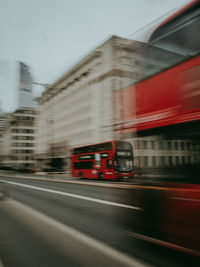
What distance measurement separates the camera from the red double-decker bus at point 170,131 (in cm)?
301

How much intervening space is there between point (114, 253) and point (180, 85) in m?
2.48

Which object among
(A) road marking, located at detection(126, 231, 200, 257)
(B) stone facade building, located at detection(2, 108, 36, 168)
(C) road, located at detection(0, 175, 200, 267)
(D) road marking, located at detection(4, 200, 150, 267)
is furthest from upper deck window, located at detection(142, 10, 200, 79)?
(B) stone facade building, located at detection(2, 108, 36, 168)

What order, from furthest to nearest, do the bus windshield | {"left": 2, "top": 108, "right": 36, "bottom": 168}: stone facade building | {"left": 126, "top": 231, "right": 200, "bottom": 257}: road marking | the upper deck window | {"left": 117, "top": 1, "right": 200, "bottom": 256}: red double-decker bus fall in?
1. {"left": 2, "top": 108, "right": 36, "bottom": 168}: stone facade building
2. the bus windshield
3. the upper deck window
4. {"left": 117, "top": 1, "right": 200, "bottom": 256}: red double-decker bus
5. {"left": 126, "top": 231, "right": 200, "bottom": 257}: road marking

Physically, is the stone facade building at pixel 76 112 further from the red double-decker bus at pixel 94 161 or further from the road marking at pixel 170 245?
the road marking at pixel 170 245

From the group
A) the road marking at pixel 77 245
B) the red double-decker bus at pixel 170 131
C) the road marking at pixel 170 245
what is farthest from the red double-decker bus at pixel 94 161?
the road marking at pixel 170 245

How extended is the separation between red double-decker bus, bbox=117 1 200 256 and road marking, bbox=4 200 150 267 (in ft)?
1.54

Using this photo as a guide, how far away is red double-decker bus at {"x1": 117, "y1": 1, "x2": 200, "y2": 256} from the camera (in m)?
3.01

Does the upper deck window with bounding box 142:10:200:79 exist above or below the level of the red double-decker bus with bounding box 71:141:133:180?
above

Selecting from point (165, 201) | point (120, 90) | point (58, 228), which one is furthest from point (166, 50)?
point (58, 228)

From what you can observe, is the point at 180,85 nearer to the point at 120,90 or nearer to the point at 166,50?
the point at 166,50

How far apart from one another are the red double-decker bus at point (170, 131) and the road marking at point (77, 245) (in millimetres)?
468

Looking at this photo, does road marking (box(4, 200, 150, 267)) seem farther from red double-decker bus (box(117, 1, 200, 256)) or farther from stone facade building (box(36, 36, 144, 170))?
stone facade building (box(36, 36, 144, 170))

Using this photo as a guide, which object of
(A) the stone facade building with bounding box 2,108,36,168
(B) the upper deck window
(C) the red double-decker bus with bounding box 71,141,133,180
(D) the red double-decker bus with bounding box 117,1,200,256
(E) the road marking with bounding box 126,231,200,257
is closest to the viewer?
(E) the road marking with bounding box 126,231,200,257

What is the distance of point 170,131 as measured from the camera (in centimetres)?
337
